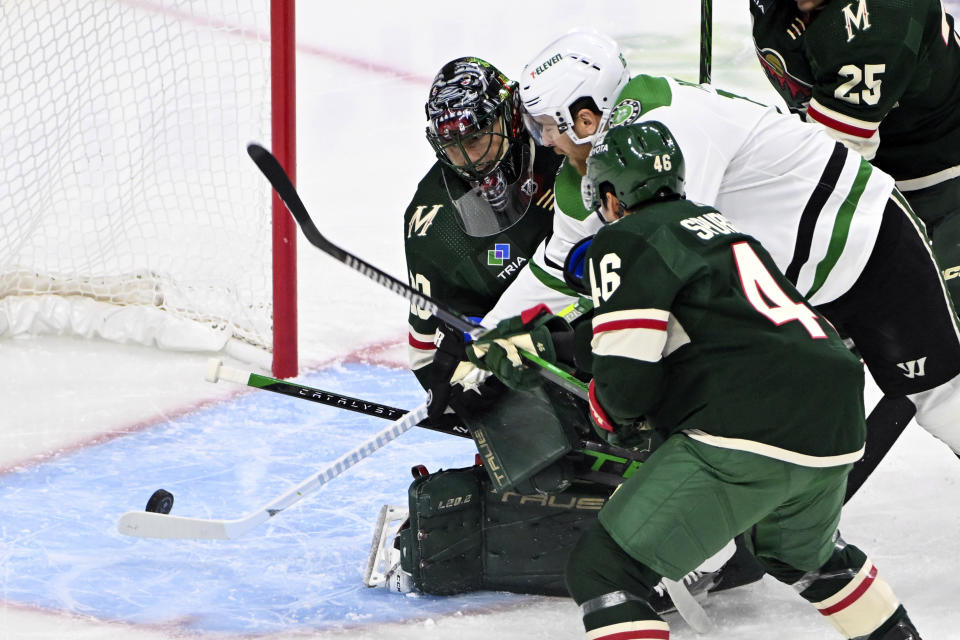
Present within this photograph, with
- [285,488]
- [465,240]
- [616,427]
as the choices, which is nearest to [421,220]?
[465,240]

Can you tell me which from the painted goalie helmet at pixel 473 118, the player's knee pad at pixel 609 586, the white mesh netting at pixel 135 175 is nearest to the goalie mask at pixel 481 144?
the painted goalie helmet at pixel 473 118

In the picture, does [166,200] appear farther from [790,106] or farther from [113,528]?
[790,106]

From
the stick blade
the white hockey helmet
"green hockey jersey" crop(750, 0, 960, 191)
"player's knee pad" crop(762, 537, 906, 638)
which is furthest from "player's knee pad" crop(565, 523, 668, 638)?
"green hockey jersey" crop(750, 0, 960, 191)

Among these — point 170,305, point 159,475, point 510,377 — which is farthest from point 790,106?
point 170,305

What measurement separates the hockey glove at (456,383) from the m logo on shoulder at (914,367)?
2.67 feet

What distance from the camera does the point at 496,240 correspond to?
117 inches

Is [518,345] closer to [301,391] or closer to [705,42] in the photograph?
[301,391]

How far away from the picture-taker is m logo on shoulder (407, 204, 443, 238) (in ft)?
9.79

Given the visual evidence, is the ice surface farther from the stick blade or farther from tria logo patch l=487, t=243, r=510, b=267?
tria logo patch l=487, t=243, r=510, b=267

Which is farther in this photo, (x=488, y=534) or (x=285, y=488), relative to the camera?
(x=285, y=488)

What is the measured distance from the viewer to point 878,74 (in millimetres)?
2773

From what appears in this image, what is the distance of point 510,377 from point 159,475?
1380 millimetres

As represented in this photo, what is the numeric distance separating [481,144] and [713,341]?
928mm

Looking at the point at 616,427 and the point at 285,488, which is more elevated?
the point at 616,427
